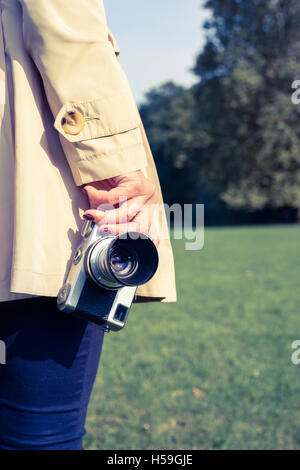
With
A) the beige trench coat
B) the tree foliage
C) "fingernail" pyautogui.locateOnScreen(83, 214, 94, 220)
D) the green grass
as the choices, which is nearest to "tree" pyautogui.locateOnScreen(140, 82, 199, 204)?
the tree foliage

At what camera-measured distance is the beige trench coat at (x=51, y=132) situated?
1224 mm

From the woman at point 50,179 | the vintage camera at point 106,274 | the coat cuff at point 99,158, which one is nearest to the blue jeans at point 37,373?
the woman at point 50,179

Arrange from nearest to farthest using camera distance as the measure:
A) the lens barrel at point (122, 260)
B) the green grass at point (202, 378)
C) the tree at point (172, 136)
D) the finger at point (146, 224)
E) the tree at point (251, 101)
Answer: the lens barrel at point (122, 260) → the finger at point (146, 224) → the green grass at point (202, 378) → the tree at point (251, 101) → the tree at point (172, 136)

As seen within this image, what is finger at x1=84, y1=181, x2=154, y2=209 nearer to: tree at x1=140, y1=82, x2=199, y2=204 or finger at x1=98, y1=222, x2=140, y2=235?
finger at x1=98, y1=222, x2=140, y2=235

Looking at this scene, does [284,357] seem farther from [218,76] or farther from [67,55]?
[218,76]

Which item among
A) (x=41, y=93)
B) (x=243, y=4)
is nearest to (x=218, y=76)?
(x=243, y=4)

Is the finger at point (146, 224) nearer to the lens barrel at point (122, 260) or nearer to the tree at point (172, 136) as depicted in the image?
the lens barrel at point (122, 260)

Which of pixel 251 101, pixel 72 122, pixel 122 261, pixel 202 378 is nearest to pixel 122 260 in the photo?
pixel 122 261

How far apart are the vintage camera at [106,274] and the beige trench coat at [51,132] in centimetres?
6

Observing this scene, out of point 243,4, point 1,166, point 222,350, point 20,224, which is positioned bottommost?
point 222,350

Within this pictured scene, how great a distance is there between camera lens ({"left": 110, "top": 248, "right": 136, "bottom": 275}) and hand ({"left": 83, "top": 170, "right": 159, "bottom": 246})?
49mm

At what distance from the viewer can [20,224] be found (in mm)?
1211

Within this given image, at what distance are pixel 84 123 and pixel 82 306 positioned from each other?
1.45ft

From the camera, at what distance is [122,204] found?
1254 mm
